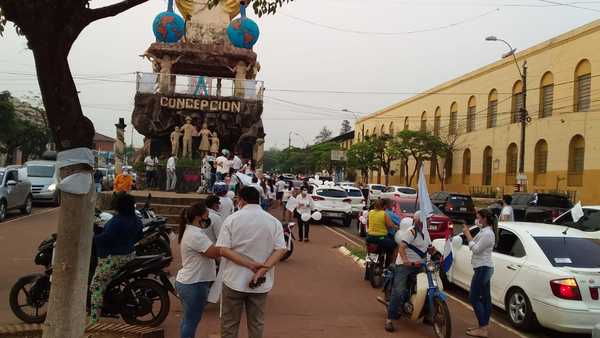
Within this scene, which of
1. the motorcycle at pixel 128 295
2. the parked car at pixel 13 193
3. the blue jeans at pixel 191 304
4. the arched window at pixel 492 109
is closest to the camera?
the blue jeans at pixel 191 304

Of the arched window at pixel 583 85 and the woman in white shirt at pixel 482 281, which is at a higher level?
the arched window at pixel 583 85

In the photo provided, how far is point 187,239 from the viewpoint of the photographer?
18.6 ft

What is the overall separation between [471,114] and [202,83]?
995 inches

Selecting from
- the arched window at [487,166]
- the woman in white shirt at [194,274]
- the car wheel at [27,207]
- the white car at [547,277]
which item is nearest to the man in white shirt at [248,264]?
the woman in white shirt at [194,274]

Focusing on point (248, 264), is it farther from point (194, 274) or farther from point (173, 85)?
point (173, 85)

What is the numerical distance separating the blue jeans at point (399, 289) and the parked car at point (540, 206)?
14635mm

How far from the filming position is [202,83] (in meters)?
34.5

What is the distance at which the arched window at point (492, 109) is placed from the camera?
44.4 metres

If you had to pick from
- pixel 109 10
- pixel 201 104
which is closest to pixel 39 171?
pixel 201 104

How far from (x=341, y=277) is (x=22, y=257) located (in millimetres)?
6608

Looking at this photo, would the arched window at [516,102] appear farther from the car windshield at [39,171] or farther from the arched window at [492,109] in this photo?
the car windshield at [39,171]

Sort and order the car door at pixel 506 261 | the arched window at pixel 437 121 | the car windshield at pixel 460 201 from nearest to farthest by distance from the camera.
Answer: the car door at pixel 506 261
the car windshield at pixel 460 201
the arched window at pixel 437 121

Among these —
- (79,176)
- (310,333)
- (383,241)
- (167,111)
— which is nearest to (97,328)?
(79,176)

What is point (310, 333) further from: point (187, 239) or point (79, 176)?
point (79, 176)
